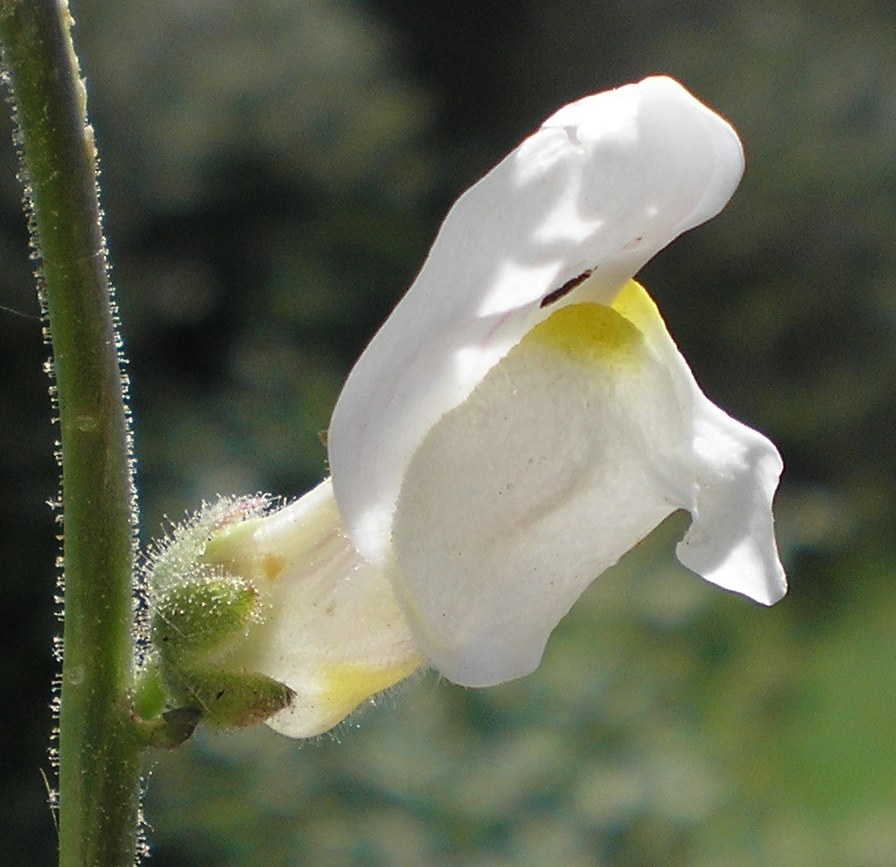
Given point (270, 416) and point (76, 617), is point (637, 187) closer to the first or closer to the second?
point (76, 617)

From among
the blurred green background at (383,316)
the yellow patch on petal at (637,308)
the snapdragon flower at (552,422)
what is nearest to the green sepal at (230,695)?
the snapdragon flower at (552,422)

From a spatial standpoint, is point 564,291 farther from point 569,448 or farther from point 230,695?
point 230,695

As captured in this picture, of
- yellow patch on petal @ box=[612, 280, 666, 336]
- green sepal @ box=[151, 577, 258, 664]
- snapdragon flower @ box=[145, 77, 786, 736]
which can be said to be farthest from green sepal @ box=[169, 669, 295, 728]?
yellow patch on petal @ box=[612, 280, 666, 336]

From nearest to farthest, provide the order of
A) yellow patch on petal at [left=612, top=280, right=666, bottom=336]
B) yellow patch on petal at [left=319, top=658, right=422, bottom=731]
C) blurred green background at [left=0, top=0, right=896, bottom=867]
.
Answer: yellow patch on petal at [left=612, top=280, right=666, bottom=336] < yellow patch on petal at [left=319, top=658, right=422, bottom=731] < blurred green background at [left=0, top=0, right=896, bottom=867]

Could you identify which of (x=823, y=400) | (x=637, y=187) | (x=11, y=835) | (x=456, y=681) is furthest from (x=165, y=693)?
(x=823, y=400)

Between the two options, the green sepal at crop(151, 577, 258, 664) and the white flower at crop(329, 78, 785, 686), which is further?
the green sepal at crop(151, 577, 258, 664)

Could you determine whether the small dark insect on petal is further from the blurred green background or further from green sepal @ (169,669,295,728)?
the blurred green background

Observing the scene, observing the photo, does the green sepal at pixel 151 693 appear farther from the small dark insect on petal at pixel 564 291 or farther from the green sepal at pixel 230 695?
the small dark insect on petal at pixel 564 291
